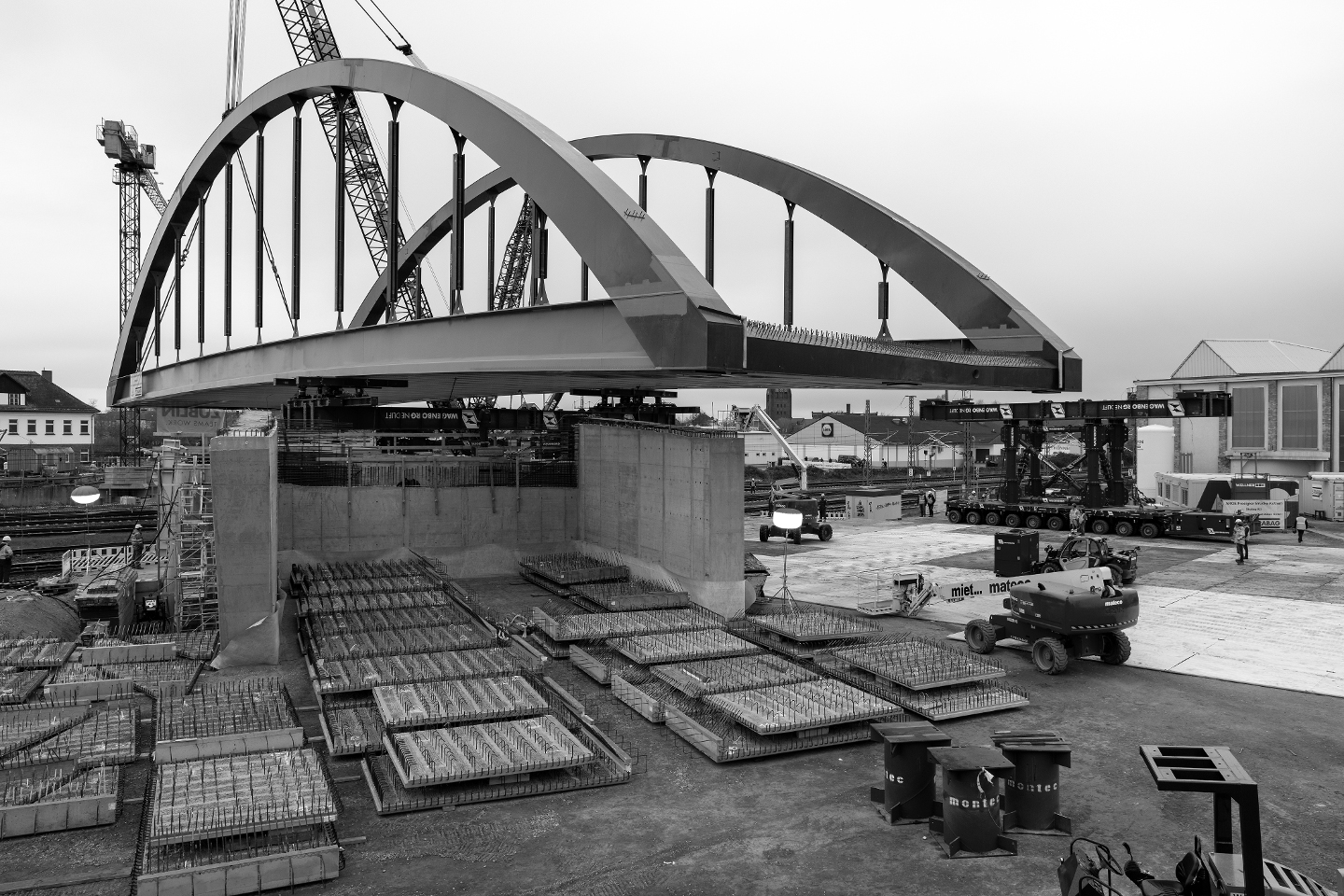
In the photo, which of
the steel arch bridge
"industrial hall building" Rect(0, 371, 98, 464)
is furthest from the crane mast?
"industrial hall building" Rect(0, 371, 98, 464)

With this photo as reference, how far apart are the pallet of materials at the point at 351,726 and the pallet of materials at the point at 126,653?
4.59 metres

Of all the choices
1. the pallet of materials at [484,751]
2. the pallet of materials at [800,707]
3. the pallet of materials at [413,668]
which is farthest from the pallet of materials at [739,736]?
the pallet of materials at [413,668]

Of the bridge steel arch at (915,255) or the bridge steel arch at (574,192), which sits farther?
the bridge steel arch at (915,255)

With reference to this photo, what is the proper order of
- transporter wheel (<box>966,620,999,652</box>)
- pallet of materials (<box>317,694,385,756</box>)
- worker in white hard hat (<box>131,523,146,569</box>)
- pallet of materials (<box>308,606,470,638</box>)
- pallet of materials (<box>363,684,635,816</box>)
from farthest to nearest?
worker in white hard hat (<box>131,523,146,569</box>), pallet of materials (<box>308,606,470,638</box>), transporter wheel (<box>966,620,999,652</box>), pallet of materials (<box>317,694,385,756</box>), pallet of materials (<box>363,684,635,816</box>)

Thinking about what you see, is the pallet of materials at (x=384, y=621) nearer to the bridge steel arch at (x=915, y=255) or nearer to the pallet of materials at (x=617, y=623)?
the pallet of materials at (x=617, y=623)

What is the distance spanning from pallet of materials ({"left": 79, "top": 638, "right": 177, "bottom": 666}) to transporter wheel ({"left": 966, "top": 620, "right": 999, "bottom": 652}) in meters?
15.5

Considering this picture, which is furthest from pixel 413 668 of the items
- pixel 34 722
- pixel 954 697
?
pixel 954 697

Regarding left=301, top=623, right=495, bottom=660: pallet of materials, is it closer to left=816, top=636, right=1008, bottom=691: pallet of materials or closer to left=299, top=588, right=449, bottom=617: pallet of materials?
left=299, top=588, right=449, bottom=617: pallet of materials

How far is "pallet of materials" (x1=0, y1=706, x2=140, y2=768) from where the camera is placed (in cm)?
1188

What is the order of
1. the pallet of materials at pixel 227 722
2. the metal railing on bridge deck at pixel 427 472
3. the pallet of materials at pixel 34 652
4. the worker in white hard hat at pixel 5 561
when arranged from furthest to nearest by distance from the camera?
the worker in white hard hat at pixel 5 561 < the metal railing on bridge deck at pixel 427 472 < the pallet of materials at pixel 34 652 < the pallet of materials at pixel 227 722

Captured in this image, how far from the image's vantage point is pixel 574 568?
26078 mm

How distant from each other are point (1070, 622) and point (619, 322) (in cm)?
976

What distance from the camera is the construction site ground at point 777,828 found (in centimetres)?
916

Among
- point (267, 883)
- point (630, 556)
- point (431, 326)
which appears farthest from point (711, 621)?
point (267, 883)
